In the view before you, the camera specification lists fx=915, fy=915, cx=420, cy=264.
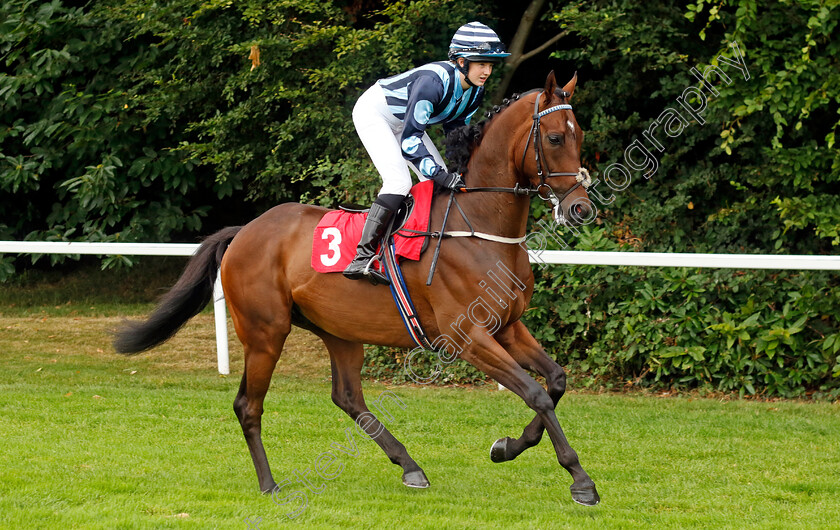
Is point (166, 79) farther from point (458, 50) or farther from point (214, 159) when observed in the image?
point (458, 50)

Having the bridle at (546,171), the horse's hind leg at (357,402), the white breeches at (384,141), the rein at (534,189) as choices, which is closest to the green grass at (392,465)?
the horse's hind leg at (357,402)

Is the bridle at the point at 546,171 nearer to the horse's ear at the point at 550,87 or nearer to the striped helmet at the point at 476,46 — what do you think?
the horse's ear at the point at 550,87

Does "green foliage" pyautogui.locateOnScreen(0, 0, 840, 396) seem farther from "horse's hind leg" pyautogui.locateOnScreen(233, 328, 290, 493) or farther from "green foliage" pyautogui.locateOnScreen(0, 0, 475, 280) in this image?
"horse's hind leg" pyautogui.locateOnScreen(233, 328, 290, 493)

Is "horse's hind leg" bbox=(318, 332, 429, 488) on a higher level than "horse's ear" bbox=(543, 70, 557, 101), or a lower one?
lower

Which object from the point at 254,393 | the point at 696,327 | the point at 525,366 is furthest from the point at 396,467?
the point at 696,327

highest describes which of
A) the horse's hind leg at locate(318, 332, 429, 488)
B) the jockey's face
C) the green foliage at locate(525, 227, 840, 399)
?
the jockey's face

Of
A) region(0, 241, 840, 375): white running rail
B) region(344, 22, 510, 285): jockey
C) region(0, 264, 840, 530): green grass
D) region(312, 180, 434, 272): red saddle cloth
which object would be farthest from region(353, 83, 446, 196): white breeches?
region(0, 264, 840, 530): green grass

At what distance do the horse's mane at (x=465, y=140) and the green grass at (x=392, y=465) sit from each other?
71.8 inches

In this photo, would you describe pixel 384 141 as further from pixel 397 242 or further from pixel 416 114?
pixel 397 242

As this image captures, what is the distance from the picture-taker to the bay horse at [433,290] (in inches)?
180

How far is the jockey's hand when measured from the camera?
16.1ft

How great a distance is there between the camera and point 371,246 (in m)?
5.06

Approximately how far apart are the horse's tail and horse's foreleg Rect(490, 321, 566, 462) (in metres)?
1.98

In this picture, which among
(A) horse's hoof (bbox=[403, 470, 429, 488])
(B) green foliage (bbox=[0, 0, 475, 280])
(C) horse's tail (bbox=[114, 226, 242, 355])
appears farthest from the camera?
(B) green foliage (bbox=[0, 0, 475, 280])
